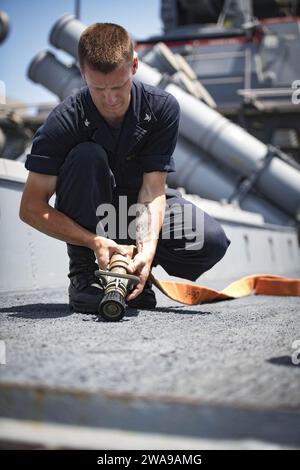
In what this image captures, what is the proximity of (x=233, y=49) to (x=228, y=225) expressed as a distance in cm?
461

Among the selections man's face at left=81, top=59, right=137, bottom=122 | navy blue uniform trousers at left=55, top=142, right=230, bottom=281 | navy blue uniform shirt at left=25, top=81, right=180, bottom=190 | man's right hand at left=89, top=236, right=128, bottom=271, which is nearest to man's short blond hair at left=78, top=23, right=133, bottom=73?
man's face at left=81, top=59, right=137, bottom=122

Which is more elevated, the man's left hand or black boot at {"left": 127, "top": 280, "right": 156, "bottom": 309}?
black boot at {"left": 127, "top": 280, "right": 156, "bottom": 309}

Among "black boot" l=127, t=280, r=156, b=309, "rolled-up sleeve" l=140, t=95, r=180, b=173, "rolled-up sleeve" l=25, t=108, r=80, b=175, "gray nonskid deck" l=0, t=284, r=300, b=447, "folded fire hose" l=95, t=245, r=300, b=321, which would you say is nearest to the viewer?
"gray nonskid deck" l=0, t=284, r=300, b=447

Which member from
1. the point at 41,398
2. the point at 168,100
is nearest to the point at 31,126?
the point at 168,100

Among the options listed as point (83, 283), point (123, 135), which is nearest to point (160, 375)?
point (83, 283)

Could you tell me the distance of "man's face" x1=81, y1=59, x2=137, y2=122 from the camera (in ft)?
5.16

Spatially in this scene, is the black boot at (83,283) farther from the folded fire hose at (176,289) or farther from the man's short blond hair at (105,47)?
the man's short blond hair at (105,47)

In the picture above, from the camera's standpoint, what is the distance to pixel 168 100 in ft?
6.07

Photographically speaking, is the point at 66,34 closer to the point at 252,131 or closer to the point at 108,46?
the point at 252,131

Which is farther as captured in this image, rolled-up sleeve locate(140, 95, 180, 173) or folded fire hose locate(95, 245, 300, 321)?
rolled-up sleeve locate(140, 95, 180, 173)

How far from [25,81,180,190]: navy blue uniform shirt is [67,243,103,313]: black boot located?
28cm

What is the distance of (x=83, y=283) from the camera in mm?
1800

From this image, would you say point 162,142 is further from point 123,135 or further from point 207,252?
point 207,252

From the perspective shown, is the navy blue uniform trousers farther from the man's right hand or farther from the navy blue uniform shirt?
the man's right hand
